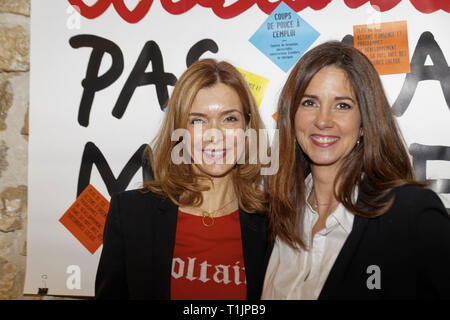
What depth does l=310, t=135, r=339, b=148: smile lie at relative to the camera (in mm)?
1179

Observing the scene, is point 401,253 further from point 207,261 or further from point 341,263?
point 207,261

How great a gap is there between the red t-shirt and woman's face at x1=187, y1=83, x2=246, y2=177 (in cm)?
23

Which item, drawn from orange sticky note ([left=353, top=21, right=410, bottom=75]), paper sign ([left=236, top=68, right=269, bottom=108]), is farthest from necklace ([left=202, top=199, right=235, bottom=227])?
orange sticky note ([left=353, top=21, right=410, bottom=75])

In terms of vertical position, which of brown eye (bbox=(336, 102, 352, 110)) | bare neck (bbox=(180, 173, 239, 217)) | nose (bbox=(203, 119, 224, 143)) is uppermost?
brown eye (bbox=(336, 102, 352, 110))

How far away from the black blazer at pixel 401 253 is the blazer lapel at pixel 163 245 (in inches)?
21.4

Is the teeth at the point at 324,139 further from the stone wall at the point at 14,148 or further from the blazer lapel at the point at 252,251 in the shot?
the stone wall at the point at 14,148

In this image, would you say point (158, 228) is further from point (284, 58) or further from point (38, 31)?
point (38, 31)

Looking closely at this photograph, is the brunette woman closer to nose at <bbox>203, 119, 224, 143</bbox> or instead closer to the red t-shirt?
the red t-shirt

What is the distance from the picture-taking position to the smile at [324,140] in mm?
1179

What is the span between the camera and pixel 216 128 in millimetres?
1363

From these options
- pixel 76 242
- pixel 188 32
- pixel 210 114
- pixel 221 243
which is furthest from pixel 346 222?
pixel 76 242

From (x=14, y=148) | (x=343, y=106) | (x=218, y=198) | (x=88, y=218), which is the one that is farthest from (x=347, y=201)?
(x=14, y=148)

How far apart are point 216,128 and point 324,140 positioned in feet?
1.41

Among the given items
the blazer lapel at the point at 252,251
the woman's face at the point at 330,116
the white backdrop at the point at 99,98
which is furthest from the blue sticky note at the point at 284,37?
the blazer lapel at the point at 252,251
